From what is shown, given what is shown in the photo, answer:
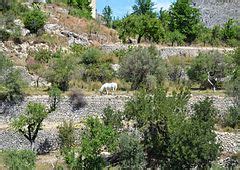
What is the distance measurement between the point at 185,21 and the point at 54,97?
23.1 meters

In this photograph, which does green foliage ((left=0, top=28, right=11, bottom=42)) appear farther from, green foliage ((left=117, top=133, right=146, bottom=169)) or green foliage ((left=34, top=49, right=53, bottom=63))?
green foliage ((left=117, top=133, right=146, bottom=169))

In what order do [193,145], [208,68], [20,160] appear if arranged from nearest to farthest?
[193,145] < [20,160] < [208,68]

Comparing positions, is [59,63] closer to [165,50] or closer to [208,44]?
[165,50]

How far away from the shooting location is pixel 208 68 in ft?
135

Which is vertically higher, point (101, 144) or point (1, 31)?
point (1, 31)

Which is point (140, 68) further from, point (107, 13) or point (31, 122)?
point (107, 13)

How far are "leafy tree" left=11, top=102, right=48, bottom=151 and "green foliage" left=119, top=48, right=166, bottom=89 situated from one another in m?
9.29

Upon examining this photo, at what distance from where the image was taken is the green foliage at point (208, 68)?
41.2 m

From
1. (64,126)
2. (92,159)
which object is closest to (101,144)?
(92,159)

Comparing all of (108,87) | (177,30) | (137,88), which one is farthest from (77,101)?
(177,30)

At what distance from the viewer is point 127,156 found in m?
28.2

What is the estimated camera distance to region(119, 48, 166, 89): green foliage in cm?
4047

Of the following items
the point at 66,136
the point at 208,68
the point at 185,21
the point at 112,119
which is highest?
the point at 185,21

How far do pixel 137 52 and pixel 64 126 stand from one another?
33.4 feet
